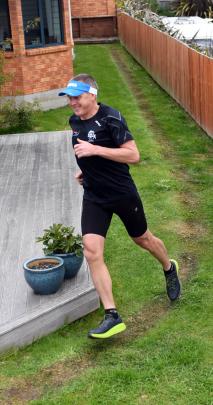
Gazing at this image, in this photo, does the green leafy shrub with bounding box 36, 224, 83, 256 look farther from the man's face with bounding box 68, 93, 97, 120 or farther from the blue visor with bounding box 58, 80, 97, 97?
the blue visor with bounding box 58, 80, 97, 97

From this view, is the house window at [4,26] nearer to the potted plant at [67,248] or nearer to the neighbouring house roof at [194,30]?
the neighbouring house roof at [194,30]

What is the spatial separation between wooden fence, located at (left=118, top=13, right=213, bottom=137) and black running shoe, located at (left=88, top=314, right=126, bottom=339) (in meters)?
7.96

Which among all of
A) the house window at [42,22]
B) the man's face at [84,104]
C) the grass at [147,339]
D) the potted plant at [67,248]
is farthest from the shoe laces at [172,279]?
the house window at [42,22]

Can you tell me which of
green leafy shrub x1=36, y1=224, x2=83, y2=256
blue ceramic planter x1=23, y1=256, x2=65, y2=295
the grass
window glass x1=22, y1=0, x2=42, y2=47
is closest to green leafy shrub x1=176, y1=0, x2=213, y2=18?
window glass x1=22, y1=0, x2=42, y2=47

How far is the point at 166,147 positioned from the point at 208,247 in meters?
5.30

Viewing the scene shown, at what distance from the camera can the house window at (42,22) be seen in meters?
15.4

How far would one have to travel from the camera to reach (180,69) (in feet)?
51.0

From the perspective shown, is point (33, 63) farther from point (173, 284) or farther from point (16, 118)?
point (173, 284)

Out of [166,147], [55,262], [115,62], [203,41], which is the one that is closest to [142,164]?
[166,147]

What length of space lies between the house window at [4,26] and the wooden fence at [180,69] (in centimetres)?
411

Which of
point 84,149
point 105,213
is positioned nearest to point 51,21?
point 105,213

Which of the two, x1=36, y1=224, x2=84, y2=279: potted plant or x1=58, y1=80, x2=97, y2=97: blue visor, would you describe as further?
x1=36, y1=224, x2=84, y2=279: potted plant

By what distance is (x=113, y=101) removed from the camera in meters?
17.0

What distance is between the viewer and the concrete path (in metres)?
5.11
